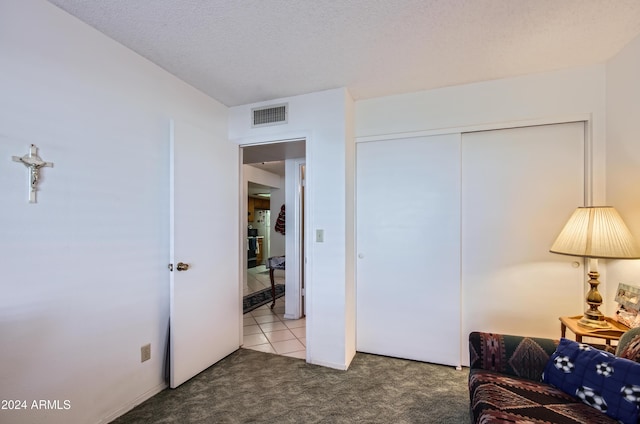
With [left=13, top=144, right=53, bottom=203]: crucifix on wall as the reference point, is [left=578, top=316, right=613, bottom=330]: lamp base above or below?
below

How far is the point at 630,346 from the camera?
1.34 meters

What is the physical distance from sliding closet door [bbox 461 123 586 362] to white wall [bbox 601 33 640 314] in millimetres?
167

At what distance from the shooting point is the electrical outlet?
6.61 feet

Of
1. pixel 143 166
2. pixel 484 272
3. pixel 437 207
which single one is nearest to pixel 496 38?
pixel 437 207

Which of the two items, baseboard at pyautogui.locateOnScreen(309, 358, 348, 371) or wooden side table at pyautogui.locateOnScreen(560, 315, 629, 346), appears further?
baseboard at pyautogui.locateOnScreen(309, 358, 348, 371)

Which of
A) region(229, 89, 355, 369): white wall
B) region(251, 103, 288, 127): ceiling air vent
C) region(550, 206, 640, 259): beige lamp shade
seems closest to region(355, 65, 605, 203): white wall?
region(229, 89, 355, 369): white wall

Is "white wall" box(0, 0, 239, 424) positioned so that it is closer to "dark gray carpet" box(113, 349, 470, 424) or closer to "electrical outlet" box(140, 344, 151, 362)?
"electrical outlet" box(140, 344, 151, 362)

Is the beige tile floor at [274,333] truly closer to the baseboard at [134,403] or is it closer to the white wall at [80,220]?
the baseboard at [134,403]

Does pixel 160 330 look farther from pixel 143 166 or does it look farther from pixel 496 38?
pixel 496 38

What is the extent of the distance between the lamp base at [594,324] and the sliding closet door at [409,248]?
79 cm

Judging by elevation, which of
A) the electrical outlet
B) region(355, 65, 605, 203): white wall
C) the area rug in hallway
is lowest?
the area rug in hallway

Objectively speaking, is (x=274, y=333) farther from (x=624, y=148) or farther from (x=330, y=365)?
(x=624, y=148)

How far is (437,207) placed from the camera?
2.46 metres

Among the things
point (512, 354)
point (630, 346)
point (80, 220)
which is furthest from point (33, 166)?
point (630, 346)
